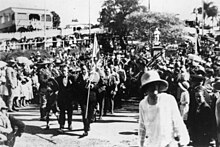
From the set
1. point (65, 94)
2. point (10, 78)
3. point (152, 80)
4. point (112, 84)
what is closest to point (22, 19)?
point (10, 78)

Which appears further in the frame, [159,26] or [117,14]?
[117,14]

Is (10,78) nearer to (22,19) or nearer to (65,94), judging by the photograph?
(65,94)

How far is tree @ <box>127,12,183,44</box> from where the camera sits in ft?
99.7

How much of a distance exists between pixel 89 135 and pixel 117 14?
3091 centimetres

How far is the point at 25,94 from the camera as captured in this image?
11.5 metres

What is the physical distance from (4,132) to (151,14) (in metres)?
27.6

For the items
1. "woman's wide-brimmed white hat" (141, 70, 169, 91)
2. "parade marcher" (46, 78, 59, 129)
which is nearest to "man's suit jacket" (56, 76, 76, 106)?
"parade marcher" (46, 78, 59, 129)

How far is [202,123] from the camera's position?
19.0ft

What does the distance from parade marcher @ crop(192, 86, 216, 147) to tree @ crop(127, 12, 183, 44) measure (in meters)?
24.0

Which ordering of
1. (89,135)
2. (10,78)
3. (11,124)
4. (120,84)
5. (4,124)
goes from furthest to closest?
(120,84) < (10,78) < (89,135) < (11,124) < (4,124)

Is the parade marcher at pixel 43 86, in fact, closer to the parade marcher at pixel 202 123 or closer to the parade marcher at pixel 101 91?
the parade marcher at pixel 101 91

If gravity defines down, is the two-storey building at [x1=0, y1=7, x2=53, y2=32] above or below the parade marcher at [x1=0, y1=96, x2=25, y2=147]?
above

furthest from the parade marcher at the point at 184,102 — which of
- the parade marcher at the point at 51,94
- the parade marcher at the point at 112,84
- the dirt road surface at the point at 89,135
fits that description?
the parade marcher at the point at 112,84

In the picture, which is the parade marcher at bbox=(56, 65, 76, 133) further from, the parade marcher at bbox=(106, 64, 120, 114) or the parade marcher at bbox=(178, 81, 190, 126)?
the parade marcher at bbox=(178, 81, 190, 126)
